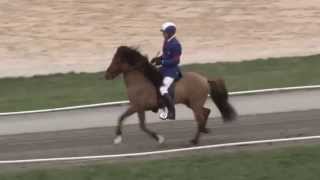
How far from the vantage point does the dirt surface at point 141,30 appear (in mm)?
29328

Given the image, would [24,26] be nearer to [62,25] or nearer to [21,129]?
[62,25]

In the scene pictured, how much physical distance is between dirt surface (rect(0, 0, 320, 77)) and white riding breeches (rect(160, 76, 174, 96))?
1373 cm

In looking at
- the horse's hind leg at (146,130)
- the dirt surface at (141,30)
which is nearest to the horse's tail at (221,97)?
the horse's hind leg at (146,130)

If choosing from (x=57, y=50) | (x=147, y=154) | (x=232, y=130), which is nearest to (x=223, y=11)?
(x=57, y=50)

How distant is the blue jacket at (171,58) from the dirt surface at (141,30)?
1372 cm

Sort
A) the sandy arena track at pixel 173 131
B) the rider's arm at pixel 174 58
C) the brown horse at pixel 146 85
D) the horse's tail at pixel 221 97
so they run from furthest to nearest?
the horse's tail at pixel 221 97, the sandy arena track at pixel 173 131, the brown horse at pixel 146 85, the rider's arm at pixel 174 58

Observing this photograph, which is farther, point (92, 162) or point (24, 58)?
point (24, 58)

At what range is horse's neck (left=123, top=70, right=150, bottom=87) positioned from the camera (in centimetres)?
1389

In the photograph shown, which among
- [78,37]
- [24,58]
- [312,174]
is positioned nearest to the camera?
[312,174]

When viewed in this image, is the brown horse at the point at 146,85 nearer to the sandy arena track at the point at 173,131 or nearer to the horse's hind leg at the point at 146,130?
the horse's hind leg at the point at 146,130

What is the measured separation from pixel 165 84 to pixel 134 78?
1.81ft

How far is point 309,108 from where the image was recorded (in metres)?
17.3

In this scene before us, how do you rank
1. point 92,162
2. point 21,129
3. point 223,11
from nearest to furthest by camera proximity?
point 92,162, point 21,129, point 223,11

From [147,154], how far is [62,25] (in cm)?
2162
